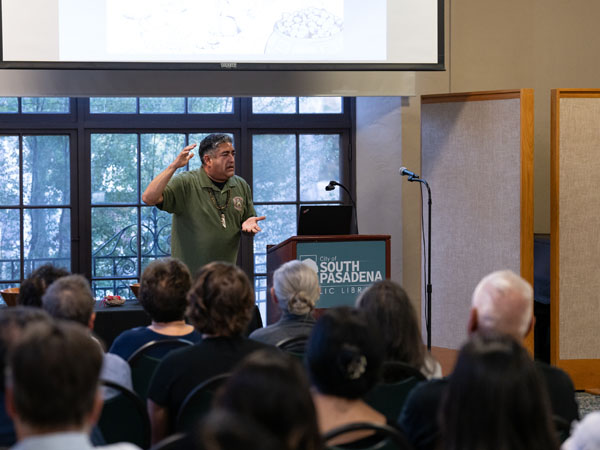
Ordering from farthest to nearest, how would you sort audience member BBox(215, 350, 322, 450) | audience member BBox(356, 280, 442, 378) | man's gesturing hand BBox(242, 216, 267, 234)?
man's gesturing hand BBox(242, 216, 267, 234) → audience member BBox(356, 280, 442, 378) → audience member BBox(215, 350, 322, 450)

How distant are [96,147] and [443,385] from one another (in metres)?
4.88

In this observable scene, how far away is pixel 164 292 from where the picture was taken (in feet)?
8.86

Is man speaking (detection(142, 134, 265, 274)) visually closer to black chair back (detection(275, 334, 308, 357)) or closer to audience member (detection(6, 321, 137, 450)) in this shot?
black chair back (detection(275, 334, 308, 357))

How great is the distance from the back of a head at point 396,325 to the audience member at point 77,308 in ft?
2.39

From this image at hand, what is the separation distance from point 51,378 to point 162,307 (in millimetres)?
1501

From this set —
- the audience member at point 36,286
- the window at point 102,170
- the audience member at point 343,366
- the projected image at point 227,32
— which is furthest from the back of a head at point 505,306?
the window at point 102,170

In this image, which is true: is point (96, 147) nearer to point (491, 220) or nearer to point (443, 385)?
point (491, 220)

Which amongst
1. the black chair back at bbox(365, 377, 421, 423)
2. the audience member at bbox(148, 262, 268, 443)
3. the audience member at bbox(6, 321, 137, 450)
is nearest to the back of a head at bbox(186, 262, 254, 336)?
the audience member at bbox(148, 262, 268, 443)

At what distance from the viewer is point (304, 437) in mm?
1126

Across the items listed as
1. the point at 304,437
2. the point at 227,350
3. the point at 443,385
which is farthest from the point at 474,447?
the point at 227,350

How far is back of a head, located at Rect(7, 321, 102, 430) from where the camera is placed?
1.21 m

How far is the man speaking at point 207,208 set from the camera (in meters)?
4.77

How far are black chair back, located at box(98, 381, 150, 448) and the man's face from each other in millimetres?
2805

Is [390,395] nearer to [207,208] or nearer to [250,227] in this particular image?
[250,227]
